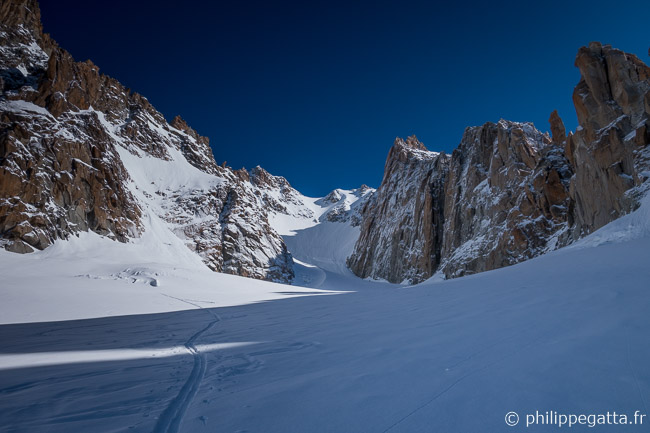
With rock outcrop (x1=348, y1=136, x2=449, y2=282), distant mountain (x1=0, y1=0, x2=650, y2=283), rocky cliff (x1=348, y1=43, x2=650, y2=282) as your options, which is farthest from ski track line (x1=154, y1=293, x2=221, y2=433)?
rock outcrop (x1=348, y1=136, x2=449, y2=282)

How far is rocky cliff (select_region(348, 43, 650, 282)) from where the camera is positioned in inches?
846

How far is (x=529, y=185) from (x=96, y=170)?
5175cm

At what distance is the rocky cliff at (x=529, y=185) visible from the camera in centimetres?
2148

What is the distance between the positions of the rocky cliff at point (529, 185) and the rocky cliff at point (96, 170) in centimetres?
2762

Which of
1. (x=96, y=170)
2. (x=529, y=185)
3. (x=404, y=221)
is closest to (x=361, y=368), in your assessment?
(x=529, y=185)

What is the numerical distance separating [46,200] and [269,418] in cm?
3981

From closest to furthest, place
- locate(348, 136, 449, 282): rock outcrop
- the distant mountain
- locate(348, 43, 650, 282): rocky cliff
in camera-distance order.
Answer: locate(348, 43, 650, 282): rocky cliff, the distant mountain, locate(348, 136, 449, 282): rock outcrop

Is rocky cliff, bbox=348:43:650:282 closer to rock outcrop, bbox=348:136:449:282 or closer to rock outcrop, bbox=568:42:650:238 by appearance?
rock outcrop, bbox=568:42:650:238

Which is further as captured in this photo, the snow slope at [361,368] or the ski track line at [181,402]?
the ski track line at [181,402]

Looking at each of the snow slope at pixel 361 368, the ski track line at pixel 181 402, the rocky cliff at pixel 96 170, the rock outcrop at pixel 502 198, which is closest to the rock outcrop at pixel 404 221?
the rock outcrop at pixel 502 198

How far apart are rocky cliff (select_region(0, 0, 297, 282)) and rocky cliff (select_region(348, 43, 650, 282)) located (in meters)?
27.6

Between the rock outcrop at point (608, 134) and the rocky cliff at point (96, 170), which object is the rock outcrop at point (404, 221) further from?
the rock outcrop at point (608, 134)

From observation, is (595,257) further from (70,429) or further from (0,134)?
(0,134)

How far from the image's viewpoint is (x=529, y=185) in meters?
31.8
